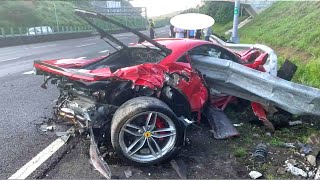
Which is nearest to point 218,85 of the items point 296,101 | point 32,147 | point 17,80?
point 296,101

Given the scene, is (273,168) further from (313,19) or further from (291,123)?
→ (313,19)

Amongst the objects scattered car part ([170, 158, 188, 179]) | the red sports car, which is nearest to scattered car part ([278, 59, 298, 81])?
the red sports car

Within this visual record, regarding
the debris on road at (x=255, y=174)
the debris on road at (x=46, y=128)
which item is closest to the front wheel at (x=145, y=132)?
the debris on road at (x=255, y=174)

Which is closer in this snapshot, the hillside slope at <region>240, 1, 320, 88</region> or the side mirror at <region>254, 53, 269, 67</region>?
the side mirror at <region>254, 53, 269, 67</region>

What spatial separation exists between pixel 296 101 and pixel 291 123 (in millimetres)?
517

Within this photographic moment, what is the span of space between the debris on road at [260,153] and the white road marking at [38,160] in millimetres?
2489

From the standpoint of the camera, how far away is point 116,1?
7725 cm

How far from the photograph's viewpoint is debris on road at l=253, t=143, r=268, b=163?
153 inches

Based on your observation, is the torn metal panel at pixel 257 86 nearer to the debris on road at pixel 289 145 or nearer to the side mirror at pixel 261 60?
the debris on road at pixel 289 145

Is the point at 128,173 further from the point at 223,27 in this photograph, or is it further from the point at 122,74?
the point at 223,27

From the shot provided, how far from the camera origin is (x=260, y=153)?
13.0 feet

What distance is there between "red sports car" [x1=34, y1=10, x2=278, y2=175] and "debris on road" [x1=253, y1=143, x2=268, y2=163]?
0.51 metres

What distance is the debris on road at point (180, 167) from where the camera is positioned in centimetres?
355

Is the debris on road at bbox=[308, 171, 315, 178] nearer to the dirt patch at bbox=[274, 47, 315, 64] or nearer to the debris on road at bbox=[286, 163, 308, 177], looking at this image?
the debris on road at bbox=[286, 163, 308, 177]
